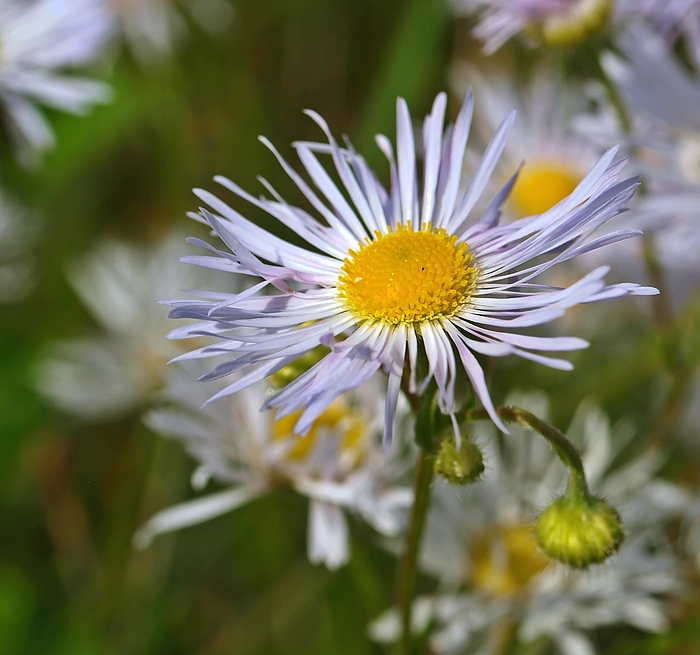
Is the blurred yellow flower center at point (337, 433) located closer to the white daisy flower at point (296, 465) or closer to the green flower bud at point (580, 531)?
the white daisy flower at point (296, 465)

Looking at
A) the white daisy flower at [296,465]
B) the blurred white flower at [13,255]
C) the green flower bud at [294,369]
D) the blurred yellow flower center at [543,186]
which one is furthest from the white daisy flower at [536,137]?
the blurred white flower at [13,255]

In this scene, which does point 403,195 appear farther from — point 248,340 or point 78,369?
point 78,369

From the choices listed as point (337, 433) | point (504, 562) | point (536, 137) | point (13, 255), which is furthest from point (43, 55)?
point (504, 562)

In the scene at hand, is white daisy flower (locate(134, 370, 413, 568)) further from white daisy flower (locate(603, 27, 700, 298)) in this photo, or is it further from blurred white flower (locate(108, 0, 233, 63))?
blurred white flower (locate(108, 0, 233, 63))

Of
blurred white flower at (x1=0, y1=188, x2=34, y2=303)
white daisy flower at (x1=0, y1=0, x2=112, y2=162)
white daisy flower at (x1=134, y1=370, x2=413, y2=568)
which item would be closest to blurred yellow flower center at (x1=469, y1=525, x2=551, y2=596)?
white daisy flower at (x1=134, y1=370, x2=413, y2=568)

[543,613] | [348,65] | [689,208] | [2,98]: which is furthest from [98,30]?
[543,613]

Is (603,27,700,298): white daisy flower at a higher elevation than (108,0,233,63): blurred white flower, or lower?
lower
